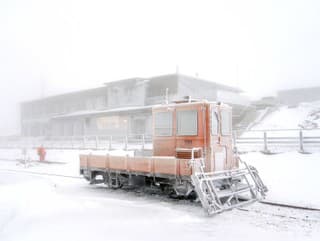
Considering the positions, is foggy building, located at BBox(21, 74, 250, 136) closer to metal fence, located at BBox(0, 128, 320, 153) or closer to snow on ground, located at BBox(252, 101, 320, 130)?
snow on ground, located at BBox(252, 101, 320, 130)

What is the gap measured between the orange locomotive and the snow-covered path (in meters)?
0.59

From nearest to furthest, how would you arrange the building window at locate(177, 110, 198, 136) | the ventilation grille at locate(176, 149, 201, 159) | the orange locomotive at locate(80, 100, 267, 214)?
the orange locomotive at locate(80, 100, 267, 214), the ventilation grille at locate(176, 149, 201, 159), the building window at locate(177, 110, 198, 136)

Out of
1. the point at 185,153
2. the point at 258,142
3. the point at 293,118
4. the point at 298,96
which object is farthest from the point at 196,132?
the point at 298,96

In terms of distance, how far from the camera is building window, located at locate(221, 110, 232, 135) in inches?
404

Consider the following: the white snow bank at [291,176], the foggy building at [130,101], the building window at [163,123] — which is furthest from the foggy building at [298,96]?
the building window at [163,123]

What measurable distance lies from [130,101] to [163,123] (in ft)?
84.5

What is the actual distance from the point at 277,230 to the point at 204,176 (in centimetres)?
229

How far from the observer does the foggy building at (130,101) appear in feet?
103

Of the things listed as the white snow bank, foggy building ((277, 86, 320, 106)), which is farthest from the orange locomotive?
foggy building ((277, 86, 320, 106))

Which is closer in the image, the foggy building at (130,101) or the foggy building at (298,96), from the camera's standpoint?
the foggy building at (130,101)

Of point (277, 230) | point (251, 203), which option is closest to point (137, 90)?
point (251, 203)

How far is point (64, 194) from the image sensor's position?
11094mm

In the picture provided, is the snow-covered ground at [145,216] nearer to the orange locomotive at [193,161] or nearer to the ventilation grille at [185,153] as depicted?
the orange locomotive at [193,161]

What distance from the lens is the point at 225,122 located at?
10445 mm
